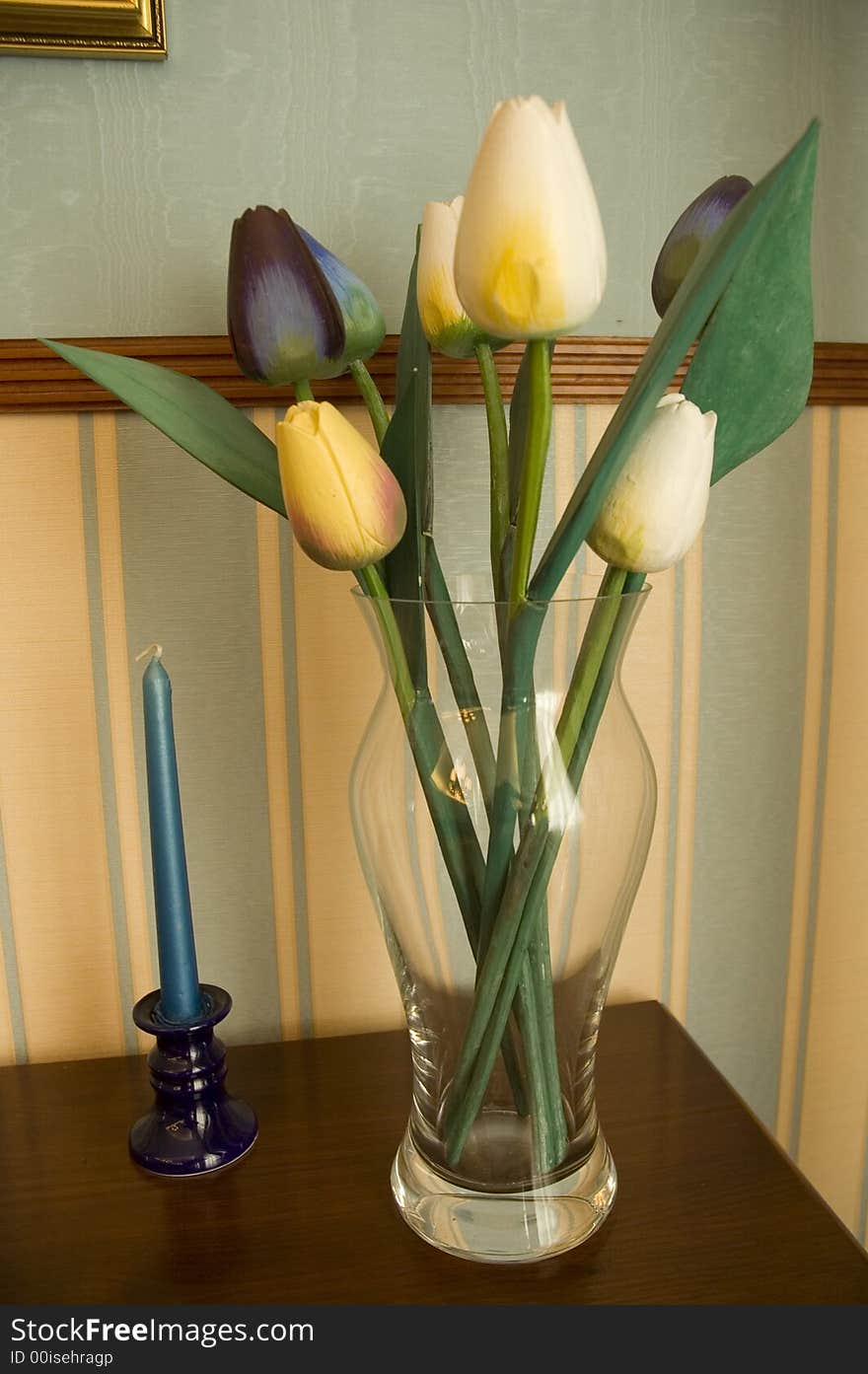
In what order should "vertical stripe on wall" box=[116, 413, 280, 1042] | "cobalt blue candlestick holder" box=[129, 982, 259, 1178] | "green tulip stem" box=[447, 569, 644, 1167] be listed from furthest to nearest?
1. "vertical stripe on wall" box=[116, 413, 280, 1042]
2. "cobalt blue candlestick holder" box=[129, 982, 259, 1178]
3. "green tulip stem" box=[447, 569, 644, 1167]

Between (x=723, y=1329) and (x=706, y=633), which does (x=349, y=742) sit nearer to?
(x=706, y=633)

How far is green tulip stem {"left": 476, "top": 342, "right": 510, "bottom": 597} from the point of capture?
57 cm

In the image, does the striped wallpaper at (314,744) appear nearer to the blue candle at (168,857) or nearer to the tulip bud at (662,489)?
the blue candle at (168,857)

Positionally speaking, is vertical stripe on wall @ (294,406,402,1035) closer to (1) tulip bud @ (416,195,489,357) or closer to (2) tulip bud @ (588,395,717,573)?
(1) tulip bud @ (416,195,489,357)

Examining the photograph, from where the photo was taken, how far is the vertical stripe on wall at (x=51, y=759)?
2.45 feet

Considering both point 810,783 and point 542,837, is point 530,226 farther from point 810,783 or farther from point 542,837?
point 810,783

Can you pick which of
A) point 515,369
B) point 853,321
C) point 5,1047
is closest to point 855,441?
point 853,321

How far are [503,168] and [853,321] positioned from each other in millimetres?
502

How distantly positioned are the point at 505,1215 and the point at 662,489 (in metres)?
0.39

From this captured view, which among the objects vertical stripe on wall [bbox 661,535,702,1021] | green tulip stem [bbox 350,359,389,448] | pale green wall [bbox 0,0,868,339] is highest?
pale green wall [bbox 0,0,868,339]

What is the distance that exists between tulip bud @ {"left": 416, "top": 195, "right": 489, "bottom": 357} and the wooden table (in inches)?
19.3

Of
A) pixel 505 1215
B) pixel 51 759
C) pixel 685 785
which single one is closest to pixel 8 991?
pixel 51 759

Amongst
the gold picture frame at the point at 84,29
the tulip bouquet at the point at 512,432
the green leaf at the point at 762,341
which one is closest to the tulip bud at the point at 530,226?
the tulip bouquet at the point at 512,432

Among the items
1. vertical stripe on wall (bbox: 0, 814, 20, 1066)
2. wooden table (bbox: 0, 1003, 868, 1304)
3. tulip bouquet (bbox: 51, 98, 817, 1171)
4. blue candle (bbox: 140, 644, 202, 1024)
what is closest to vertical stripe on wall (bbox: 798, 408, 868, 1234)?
wooden table (bbox: 0, 1003, 868, 1304)
